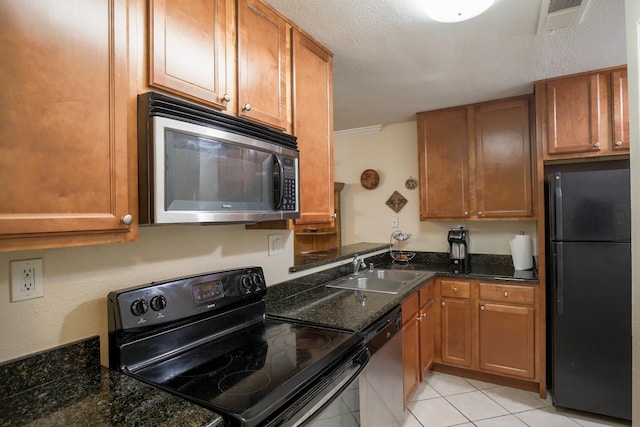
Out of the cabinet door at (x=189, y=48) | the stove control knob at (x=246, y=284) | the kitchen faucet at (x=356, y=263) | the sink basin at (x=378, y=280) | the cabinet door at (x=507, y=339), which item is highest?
the cabinet door at (x=189, y=48)

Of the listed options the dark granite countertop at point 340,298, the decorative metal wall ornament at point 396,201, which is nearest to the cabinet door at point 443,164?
the decorative metal wall ornament at point 396,201

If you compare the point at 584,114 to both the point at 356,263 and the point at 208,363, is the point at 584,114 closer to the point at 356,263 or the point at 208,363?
the point at 356,263

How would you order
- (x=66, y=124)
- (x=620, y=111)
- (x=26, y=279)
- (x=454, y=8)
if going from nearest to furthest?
(x=66, y=124)
(x=26, y=279)
(x=454, y=8)
(x=620, y=111)

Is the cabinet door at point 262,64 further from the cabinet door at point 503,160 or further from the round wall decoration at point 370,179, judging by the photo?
the round wall decoration at point 370,179

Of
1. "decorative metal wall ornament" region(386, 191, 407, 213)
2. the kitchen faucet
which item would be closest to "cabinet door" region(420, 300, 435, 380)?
the kitchen faucet

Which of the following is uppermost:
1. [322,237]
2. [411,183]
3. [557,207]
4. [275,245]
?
[411,183]

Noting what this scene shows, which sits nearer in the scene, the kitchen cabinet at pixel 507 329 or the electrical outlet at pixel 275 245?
the electrical outlet at pixel 275 245

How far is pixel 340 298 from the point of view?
1954 millimetres

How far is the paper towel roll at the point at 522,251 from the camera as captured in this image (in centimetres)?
279

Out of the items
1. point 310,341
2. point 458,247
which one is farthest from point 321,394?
point 458,247

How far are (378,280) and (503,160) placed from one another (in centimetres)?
146

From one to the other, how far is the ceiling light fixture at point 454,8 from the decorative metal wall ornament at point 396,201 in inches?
85.7

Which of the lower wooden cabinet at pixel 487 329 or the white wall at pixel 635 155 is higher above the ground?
the white wall at pixel 635 155

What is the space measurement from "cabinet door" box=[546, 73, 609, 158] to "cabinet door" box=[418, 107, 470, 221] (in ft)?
2.16
